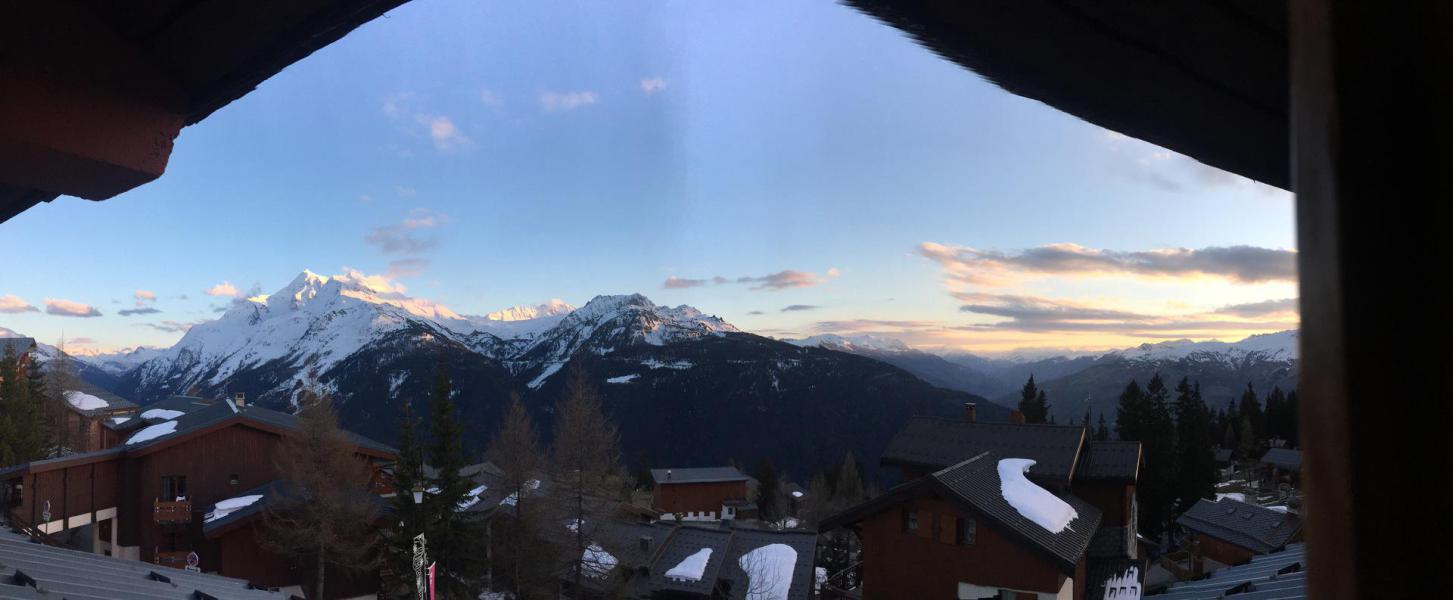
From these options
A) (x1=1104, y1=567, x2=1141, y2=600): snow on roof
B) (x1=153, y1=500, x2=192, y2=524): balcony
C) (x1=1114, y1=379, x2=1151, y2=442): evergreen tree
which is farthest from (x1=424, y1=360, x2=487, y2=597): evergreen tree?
(x1=1114, y1=379, x2=1151, y2=442): evergreen tree

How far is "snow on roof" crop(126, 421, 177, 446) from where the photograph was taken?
2305 centimetres

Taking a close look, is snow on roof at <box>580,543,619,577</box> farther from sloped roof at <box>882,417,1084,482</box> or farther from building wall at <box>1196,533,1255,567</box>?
building wall at <box>1196,533,1255,567</box>

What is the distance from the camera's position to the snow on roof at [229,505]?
69.9 ft

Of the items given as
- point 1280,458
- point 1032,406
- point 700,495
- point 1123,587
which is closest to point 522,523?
point 1123,587

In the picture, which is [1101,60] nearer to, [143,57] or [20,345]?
[143,57]

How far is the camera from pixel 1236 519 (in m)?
28.0

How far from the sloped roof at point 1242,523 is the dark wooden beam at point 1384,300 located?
32147mm

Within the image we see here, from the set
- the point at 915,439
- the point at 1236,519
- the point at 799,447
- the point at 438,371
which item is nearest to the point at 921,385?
the point at 799,447

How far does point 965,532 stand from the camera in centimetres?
1433

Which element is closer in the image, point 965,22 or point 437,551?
point 965,22

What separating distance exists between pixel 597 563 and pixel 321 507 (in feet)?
27.1

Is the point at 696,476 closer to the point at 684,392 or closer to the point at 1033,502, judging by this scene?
the point at 1033,502

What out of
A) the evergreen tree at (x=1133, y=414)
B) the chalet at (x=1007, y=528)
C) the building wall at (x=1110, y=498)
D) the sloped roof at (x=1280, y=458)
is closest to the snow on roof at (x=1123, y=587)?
A: the chalet at (x=1007, y=528)

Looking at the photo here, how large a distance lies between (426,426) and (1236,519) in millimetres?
31692
